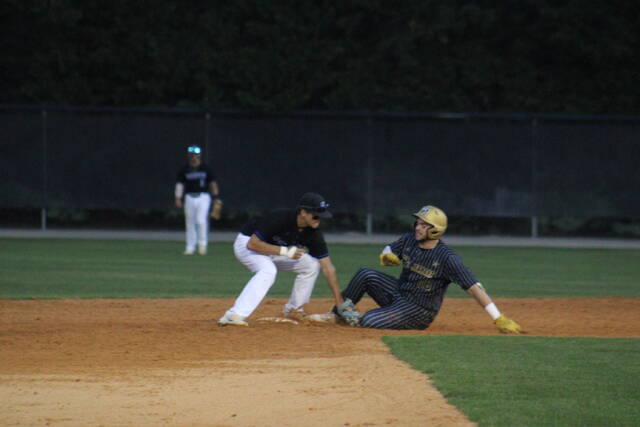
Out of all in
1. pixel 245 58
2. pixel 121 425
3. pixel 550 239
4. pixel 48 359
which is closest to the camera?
pixel 121 425

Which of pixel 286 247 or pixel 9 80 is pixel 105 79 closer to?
pixel 9 80

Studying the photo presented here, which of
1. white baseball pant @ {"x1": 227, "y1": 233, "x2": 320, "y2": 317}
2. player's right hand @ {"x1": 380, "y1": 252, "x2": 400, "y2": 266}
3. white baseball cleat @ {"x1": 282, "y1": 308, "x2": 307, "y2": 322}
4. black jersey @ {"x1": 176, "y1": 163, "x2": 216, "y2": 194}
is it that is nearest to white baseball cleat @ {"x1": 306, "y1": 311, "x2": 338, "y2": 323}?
white baseball cleat @ {"x1": 282, "y1": 308, "x2": 307, "y2": 322}

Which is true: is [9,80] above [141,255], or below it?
above

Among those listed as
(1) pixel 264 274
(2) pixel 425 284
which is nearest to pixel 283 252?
(1) pixel 264 274

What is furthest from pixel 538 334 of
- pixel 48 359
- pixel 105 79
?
pixel 105 79

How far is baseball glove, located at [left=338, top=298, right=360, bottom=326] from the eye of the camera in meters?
11.7

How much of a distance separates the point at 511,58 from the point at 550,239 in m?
5.88

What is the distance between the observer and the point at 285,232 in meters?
11.6

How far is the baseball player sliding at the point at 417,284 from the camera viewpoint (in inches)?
437

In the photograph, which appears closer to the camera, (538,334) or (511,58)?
(538,334)

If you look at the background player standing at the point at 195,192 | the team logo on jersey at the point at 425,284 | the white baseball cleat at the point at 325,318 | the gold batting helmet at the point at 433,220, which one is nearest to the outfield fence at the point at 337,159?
the background player standing at the point at 195,192

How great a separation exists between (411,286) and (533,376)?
2826mm

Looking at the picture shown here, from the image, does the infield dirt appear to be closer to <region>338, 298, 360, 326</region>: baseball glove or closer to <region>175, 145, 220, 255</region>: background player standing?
<region>338, 298, 360, 326</region>: baseball glove

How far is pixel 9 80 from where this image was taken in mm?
30516
